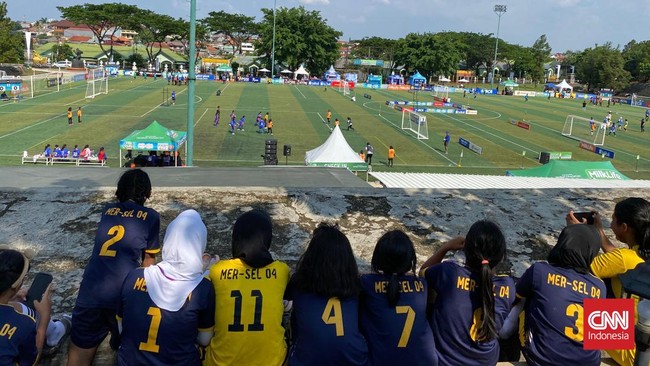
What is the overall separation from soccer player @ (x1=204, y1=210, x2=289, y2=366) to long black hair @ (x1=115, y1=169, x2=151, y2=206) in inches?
39.4

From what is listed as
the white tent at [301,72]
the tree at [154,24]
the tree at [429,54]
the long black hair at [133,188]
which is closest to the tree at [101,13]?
the tree at [154,24]

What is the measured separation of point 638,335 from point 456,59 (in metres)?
104

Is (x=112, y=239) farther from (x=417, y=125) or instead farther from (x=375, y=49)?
(x=375, y=49)

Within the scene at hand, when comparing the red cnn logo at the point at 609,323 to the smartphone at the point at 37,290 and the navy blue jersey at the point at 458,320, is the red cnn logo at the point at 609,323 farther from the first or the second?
the smartphone at the point at 37,290

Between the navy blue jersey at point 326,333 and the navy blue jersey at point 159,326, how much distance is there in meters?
0.50

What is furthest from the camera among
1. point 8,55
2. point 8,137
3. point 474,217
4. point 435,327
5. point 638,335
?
point 8,55

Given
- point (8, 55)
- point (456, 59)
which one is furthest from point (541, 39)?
point (8, 55)

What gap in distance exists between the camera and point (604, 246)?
3867 millimetres

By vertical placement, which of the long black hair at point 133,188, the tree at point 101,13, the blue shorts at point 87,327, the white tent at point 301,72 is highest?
the tree at point 101,13

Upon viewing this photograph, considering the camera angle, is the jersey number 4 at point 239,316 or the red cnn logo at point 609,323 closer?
the red cnn logo at point 609,323

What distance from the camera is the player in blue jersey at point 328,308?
2879 millimetres

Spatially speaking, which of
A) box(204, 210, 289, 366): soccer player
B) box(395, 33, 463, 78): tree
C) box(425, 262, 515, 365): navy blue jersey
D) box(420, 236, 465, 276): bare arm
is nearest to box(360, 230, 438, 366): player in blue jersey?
box(425, 262, 515, 365): navy blue jersey

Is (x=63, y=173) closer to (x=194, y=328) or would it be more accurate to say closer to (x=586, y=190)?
(x=194, y=328)

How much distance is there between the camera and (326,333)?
114 inches
